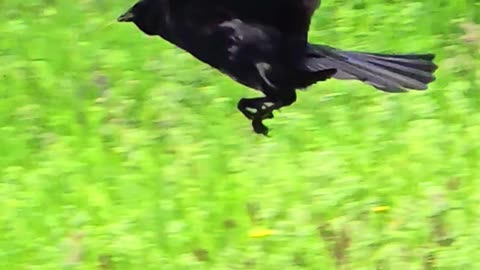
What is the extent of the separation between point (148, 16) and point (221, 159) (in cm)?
304

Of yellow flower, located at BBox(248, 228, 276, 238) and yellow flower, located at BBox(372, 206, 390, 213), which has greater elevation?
yellow flower, located at BBox(372, 206, 390, 213)

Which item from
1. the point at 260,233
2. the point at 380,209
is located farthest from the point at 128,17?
the point at 380,209

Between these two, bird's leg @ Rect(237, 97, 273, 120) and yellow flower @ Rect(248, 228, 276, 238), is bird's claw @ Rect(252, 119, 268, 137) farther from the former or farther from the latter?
yellow flower @ Rect(248, 228, 276, 238)

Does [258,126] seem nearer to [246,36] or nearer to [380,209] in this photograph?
[246,36]

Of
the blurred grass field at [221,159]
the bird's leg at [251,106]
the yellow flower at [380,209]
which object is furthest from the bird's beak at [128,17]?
the yellow flower at [380,209]

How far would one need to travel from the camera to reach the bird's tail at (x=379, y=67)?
39.4 inches

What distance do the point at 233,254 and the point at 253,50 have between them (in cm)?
264

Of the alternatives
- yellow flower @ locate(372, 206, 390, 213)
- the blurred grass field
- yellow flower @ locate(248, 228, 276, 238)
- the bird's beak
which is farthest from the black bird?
yellow flower @ locate(372, 206, 390, 213)

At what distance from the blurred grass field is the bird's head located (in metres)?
2.36

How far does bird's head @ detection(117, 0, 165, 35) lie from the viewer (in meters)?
0.93

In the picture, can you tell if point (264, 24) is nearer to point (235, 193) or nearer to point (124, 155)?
point (235, 193)

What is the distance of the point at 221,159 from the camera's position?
3.98 m

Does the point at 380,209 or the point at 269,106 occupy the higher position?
the point at 269,106

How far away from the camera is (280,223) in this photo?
3.65 m
